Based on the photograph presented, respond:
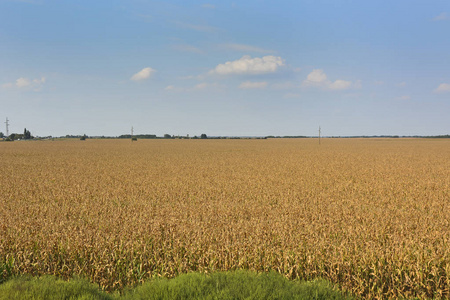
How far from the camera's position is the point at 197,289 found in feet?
15.7

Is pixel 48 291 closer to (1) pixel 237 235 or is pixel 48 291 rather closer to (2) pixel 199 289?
(2) pixel 199 289

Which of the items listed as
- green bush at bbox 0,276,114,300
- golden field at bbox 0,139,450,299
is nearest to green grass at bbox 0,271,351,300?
green bush at bbox 0,276,114,300

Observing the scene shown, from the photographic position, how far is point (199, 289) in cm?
469

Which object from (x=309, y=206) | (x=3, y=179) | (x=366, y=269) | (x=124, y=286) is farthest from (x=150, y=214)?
(x=3, y=179)

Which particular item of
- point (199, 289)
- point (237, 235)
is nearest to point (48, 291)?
point (199, 289)

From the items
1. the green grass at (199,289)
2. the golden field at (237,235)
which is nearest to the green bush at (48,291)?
the green grass at (199,289)

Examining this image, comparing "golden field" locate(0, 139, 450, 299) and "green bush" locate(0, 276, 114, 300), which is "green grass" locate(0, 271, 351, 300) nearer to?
"green bush" locate(0, 276, 114, 300)

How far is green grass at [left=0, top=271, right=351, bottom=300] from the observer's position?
15.1 ft

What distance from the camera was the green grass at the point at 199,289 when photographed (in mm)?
4609

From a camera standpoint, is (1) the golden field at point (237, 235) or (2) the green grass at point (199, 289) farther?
(1) the golden field at point (237, 235)

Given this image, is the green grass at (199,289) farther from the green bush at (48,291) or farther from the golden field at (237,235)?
the golden field at (237,235)

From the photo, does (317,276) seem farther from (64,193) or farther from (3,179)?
(3,179)

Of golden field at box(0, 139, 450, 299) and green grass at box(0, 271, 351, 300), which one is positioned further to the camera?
golden field at box(0, 139, 450, 299)

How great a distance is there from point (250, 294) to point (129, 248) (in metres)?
3.32
